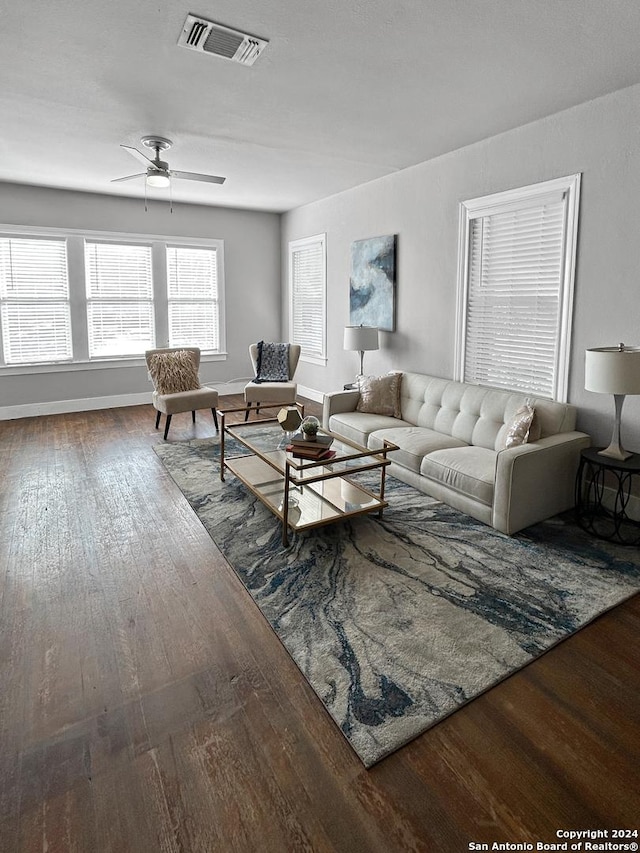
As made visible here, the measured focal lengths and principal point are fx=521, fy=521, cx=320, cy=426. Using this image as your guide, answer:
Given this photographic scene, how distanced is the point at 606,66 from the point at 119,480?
432cm

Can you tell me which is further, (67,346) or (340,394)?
(67,346)

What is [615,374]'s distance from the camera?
309cm

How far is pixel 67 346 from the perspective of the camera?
6668 millimetres

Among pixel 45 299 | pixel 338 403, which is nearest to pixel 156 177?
pixel 338 403

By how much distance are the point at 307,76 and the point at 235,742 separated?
3.44 metres

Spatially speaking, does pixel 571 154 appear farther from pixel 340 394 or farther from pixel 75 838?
pixel 75 838

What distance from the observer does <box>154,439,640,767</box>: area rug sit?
6.55 feet

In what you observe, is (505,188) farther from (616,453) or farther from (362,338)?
(616,453)

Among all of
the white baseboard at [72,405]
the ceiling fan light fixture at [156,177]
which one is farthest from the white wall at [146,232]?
the ceiling fan light fixture at [156,177]

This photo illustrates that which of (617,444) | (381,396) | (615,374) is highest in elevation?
(615,374)

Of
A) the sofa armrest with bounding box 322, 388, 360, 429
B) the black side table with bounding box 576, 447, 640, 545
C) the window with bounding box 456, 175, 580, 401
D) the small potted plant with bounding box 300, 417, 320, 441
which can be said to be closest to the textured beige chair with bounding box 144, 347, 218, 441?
the sofa armrest with bounding box 322, 388, 360, 429

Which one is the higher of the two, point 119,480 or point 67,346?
point 67,346

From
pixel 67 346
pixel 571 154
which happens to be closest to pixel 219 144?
pixel 571 154

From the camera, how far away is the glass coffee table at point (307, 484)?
10.3 feet
